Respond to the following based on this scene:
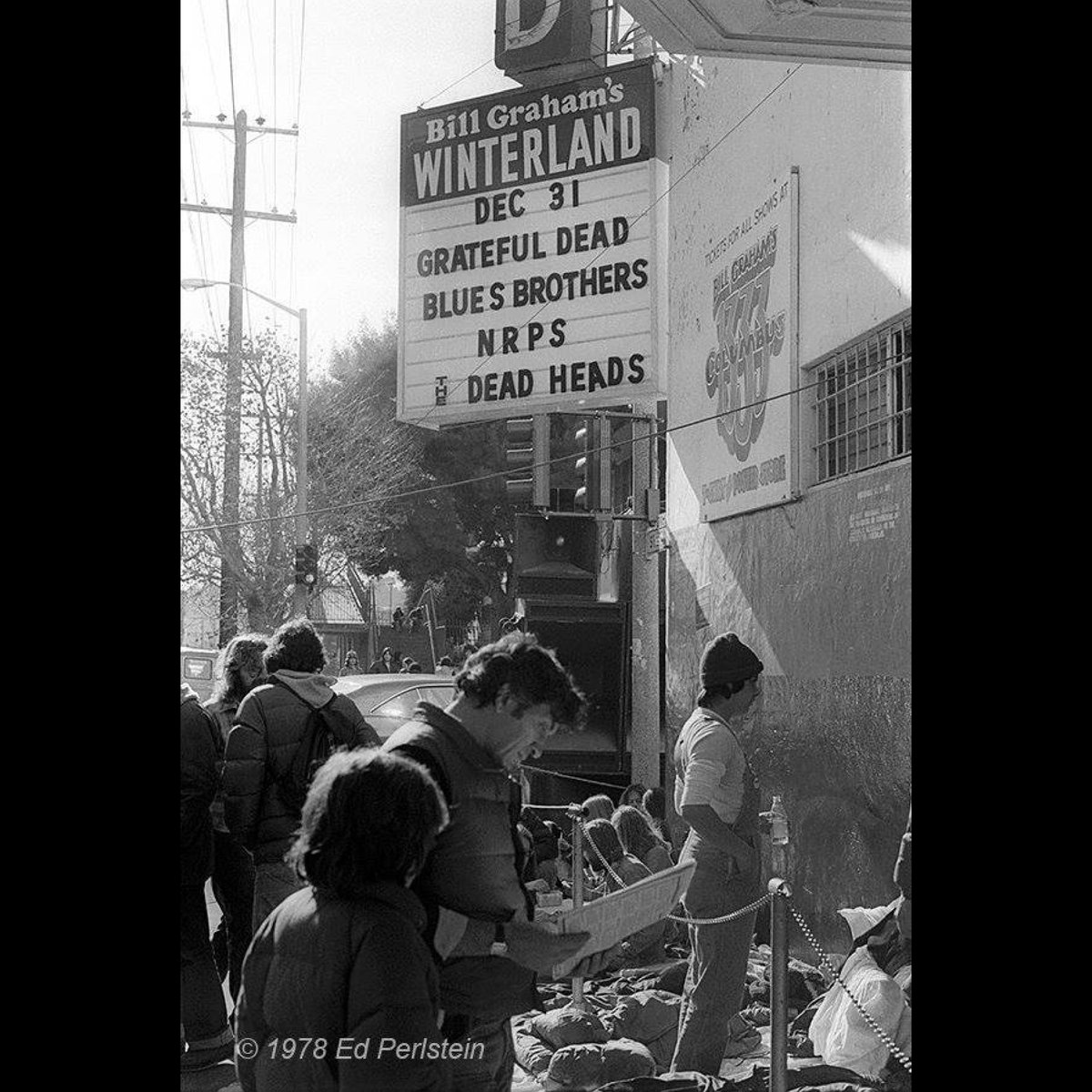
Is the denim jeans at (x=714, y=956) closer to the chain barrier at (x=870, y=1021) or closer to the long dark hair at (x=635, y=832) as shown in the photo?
the chain barrier at (x=870, y=1021)

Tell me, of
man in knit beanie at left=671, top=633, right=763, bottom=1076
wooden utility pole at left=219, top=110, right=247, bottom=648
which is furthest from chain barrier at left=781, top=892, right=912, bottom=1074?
wooden utility pole at left=219, top=110, right=247, bottom=648

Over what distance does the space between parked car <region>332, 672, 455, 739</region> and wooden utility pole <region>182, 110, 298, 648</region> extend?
532 millimetres

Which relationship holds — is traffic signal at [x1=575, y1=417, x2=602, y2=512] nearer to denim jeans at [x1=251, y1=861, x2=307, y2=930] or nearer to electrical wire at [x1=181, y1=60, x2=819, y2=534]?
electrical wire at [x1=181, y1=60, x2=819, y2=534]

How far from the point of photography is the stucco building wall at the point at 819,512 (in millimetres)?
5207

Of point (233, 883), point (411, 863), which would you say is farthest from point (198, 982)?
point (411, 863)

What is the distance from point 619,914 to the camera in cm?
389

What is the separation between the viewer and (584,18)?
210 inches

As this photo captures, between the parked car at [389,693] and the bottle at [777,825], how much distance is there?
1211mm

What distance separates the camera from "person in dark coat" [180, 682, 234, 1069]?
5.00 metres
